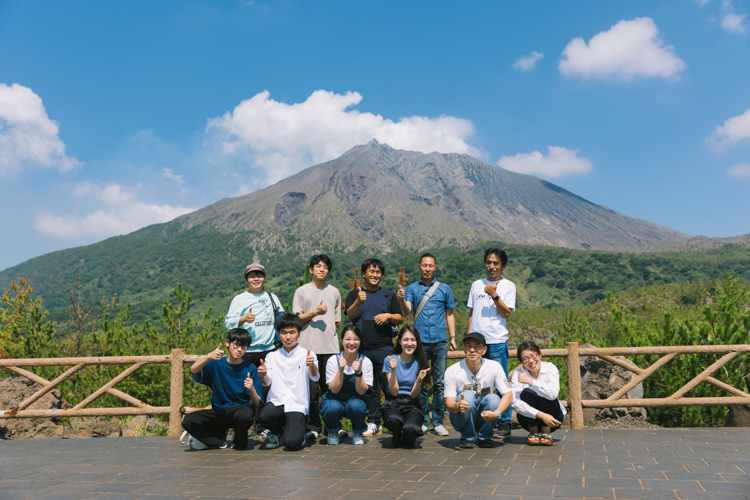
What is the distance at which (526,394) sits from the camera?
5469 mm

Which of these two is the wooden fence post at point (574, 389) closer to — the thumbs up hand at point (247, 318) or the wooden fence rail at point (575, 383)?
the wooden fence rail at point (575, 383)

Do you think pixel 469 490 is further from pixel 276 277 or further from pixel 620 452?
pixel 276 277

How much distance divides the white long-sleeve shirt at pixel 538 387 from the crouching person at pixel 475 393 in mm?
161

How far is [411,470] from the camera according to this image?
439 centimetres

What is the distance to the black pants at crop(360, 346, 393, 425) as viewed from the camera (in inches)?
230

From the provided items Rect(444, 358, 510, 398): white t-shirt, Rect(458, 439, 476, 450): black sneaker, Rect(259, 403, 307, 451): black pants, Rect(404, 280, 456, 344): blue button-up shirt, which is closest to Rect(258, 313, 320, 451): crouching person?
Rect(259, 403, 307, 451): black pants

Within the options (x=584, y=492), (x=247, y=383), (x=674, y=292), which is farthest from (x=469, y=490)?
(x=674, y=292)

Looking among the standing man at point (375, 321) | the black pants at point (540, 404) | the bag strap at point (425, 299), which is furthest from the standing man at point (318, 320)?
the black pants at point (540, 404)

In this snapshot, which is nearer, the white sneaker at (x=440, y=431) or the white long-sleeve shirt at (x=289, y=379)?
Result: the white long-sleeve shirt at (x=289, y=379)

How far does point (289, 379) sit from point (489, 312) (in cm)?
245

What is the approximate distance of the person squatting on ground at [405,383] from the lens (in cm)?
539

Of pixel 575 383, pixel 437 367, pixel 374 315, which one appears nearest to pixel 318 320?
pixel 374 315

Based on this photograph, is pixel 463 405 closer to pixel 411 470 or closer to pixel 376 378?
pixel 411 470

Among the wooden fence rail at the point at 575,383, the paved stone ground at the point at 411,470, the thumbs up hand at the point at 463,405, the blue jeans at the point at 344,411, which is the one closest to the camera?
the paved stone ground at the point at 411,470
